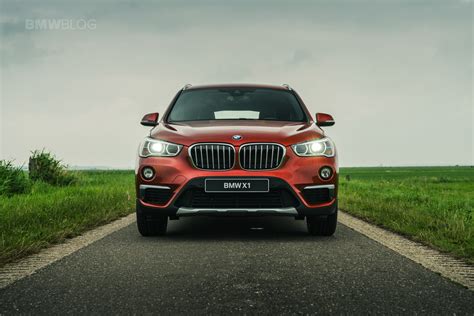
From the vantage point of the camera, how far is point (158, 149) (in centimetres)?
582

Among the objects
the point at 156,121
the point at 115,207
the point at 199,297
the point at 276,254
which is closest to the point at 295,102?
the point at 156,121

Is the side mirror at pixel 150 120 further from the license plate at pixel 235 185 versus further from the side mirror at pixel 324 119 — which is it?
the side mirror at pixel 324 119

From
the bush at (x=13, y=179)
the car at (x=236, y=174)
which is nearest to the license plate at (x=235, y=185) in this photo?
the car at (x=236, y=174)

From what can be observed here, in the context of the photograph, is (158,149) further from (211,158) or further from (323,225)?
(323,225)

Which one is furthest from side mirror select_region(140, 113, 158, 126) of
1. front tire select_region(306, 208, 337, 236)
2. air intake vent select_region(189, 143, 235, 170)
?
front tire select_region(306, 208, 337, 236)

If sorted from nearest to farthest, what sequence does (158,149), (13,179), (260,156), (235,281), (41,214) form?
(235,281) < (260,156) < (158,149) < (41,214) < (13,179)

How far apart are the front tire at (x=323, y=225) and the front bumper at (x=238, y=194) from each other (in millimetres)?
352

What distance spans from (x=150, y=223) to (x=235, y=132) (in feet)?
4.58

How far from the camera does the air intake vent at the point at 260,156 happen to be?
5.69 m

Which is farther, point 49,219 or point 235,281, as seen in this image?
point 49,219

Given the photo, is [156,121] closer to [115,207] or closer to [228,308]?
[115,207]

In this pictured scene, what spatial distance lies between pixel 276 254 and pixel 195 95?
10.3 feet

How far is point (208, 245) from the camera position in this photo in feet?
17.9

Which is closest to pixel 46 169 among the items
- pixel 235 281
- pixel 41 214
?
pixel 41 214
